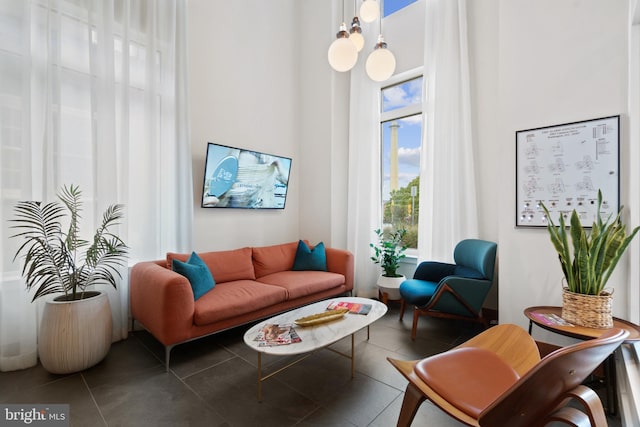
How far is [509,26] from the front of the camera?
2.56 metres

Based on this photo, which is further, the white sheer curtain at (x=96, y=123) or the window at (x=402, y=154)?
the window at (x=402, y=154)

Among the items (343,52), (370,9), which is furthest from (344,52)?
(370,9)

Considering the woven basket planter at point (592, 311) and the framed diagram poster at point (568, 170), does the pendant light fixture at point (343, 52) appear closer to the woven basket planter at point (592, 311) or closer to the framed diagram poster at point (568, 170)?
the framed diagram poster at point (568, 170)

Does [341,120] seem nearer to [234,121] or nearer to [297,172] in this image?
[297,172]

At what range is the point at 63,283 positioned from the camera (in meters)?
2.29

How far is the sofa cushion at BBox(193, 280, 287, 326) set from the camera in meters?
2.45

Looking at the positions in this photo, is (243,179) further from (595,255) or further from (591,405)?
(591,405)

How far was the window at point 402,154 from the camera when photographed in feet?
Result: 13.3

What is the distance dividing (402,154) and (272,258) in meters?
2.44

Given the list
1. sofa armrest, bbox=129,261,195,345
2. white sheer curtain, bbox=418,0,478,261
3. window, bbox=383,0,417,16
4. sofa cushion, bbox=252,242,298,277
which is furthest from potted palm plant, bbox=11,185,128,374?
window, bbox=383,0,417,16

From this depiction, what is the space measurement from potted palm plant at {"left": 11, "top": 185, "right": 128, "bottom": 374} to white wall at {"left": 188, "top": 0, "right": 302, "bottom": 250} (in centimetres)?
126

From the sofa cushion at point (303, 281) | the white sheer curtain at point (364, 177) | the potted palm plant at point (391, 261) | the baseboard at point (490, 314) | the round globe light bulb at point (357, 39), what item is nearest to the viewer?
the round globe light bulb at point (357, 39)

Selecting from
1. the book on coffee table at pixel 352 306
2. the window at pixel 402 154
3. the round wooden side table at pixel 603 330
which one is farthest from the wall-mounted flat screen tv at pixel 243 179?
the round wooden side table at pixel 603 330

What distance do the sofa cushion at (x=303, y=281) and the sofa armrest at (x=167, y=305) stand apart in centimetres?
111
